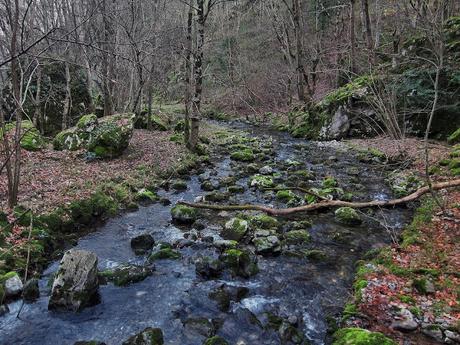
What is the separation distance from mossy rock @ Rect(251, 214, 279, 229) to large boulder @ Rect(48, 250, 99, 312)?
429 cm

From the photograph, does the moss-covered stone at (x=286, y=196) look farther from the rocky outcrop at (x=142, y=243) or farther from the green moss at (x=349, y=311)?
the green moss at (x=349, y=311)

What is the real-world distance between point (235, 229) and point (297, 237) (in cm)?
151

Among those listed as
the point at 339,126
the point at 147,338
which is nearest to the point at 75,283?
the point at 147,338

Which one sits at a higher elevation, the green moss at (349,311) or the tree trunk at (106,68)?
the tree trunk at (106,68)

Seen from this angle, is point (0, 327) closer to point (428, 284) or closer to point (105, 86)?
point (428, 284)

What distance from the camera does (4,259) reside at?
7.11m

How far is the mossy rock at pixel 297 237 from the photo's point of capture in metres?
8.85

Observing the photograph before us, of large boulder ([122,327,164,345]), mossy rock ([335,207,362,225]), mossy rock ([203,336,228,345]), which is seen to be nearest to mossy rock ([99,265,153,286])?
large boulder ([122,327,164,345])

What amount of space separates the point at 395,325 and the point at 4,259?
7.02 meters

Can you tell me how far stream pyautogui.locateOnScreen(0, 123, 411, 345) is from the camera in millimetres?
5793

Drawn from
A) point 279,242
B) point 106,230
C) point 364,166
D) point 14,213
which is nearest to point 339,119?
point 364,166

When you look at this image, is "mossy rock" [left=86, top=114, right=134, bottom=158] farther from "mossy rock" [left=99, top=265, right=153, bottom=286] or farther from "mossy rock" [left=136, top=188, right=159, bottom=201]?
"mossy rock" [left=99, top=265, right=153, bottom=286]

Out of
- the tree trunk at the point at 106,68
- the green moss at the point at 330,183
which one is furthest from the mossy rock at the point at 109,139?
the green moss at the point at 330,183

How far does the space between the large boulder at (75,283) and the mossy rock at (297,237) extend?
4418 mm
